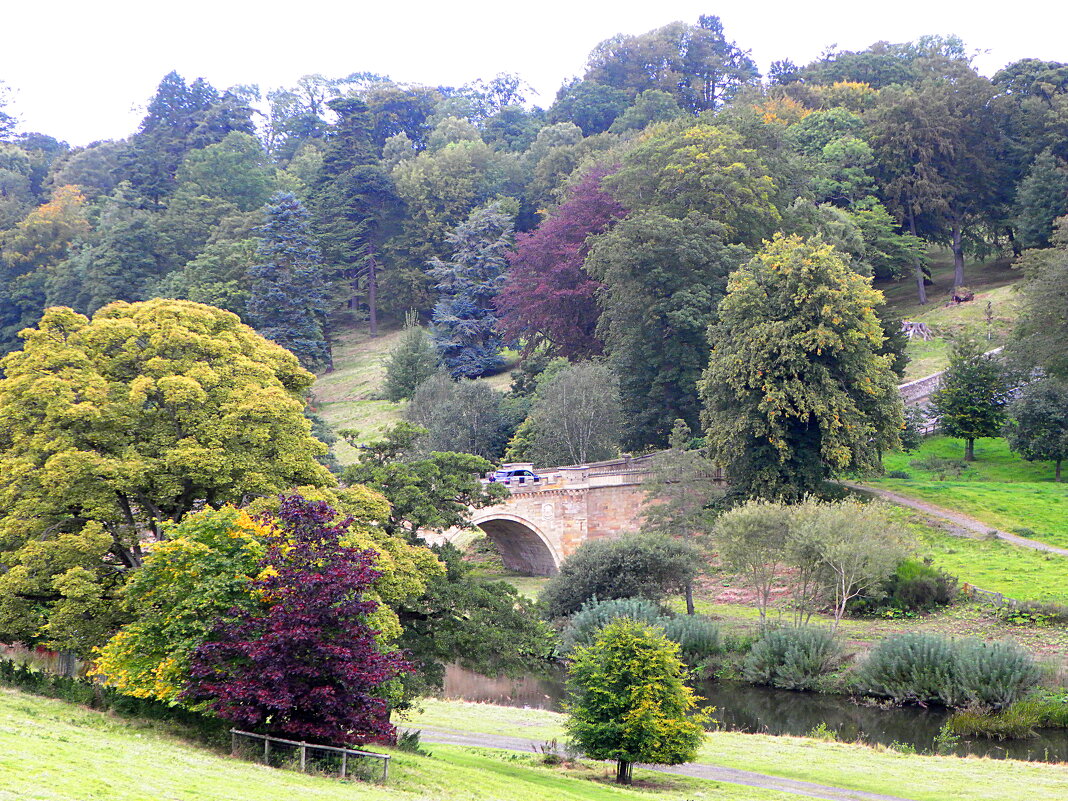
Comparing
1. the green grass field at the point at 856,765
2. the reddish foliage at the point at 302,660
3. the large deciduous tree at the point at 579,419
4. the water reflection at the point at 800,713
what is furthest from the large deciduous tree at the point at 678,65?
the reddish foliage at the point at 302,660

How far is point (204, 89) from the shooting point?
359ft

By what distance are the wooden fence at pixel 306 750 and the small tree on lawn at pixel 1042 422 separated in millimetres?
42010

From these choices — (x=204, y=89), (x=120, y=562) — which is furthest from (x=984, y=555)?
(x=204, y=89)

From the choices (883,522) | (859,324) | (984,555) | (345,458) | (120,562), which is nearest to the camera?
(120,562)

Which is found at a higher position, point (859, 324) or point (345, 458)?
point (859, 324)

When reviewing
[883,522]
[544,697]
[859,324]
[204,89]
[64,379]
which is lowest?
[544,697]

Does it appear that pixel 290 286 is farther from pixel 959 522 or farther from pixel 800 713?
pixel 800 713

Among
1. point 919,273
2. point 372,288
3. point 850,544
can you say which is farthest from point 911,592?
point 372,288

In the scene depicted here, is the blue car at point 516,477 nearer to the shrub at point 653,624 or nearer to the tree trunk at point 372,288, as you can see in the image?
the shrub at point 653,624

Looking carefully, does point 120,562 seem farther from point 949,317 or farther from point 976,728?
point 949,317

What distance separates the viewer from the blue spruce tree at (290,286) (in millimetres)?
79938

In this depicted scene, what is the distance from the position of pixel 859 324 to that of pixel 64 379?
33973 millimetres

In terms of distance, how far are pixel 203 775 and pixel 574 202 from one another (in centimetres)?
6008

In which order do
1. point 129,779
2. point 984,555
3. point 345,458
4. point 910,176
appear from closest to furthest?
1. point 129,779
2. point 984,555
3. point 345,458
4. point 910,176
